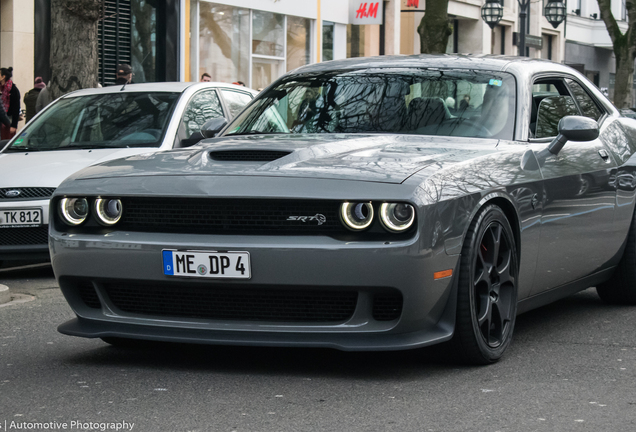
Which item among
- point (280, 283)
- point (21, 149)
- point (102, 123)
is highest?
point (102, 123)

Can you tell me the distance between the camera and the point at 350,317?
452 cm

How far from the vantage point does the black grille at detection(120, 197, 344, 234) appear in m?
Result: 4.41

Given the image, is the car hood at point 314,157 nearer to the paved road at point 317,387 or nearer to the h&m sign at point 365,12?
the paved road at point 317,387

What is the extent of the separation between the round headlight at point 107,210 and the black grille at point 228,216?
0.16ft

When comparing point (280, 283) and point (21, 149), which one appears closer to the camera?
point (280, 283)

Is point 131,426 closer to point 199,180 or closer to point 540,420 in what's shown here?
point 199,180

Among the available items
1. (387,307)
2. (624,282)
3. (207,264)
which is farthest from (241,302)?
(624,282)

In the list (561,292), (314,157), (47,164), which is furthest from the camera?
(47,164)

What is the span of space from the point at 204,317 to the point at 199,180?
60 cm

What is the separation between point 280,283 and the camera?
4387 mm

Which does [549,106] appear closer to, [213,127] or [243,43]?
[213,127]

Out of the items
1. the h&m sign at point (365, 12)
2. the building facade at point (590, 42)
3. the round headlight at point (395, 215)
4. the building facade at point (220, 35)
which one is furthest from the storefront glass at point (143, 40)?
the building facade at point (590, 42)

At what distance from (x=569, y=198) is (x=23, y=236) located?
4469 millimetres

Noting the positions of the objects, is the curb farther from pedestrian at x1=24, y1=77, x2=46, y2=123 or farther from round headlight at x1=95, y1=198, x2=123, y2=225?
pedestrian at x1=24, y1=77, x2=46, y2=123
